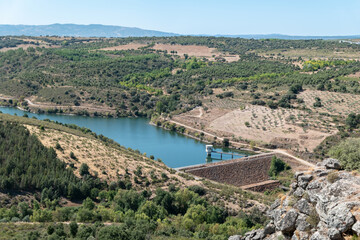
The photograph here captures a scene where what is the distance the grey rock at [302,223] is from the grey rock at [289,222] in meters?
0.18

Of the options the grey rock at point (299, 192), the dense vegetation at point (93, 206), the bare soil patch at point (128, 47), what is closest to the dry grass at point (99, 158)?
the dense vegetation at point (93, 206)

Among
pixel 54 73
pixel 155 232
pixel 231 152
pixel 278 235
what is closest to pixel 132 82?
pixel 54 73

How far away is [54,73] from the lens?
111 meters

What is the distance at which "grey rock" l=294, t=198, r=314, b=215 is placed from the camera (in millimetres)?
14909

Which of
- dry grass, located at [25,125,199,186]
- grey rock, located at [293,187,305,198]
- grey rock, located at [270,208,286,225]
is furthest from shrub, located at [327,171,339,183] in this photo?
dry grass, located at [25,125,199,186]

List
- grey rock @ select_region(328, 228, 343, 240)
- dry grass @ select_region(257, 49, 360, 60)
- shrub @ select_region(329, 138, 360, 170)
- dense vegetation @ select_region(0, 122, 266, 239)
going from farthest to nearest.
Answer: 1. dry grass @ select_region(257, 49, 360, 60)
2. dense vegetation @ select_region(0, 122, 266, 239)
3. shrub @ select_region(329, 138, 360, 170)
4. grey rock @ select_region(328, 228, 343, 240)

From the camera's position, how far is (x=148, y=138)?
71.0 metres

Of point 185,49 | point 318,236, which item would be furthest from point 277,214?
point 185,49

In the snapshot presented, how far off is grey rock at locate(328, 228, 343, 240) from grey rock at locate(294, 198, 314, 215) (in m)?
1.89

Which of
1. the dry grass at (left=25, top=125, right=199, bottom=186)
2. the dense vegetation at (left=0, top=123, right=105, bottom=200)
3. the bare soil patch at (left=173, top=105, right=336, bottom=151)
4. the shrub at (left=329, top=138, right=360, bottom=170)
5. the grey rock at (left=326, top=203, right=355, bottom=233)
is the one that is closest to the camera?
the grey rock at (left=326, top=203, right=355, bottom=233)

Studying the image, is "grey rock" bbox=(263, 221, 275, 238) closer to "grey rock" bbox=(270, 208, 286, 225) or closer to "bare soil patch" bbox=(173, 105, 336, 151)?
"grey rock" bbox=(270, 208, 286, 225)

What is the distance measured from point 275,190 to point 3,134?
30556mm

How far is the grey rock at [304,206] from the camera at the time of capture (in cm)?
1491

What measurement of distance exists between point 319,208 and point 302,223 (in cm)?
91
